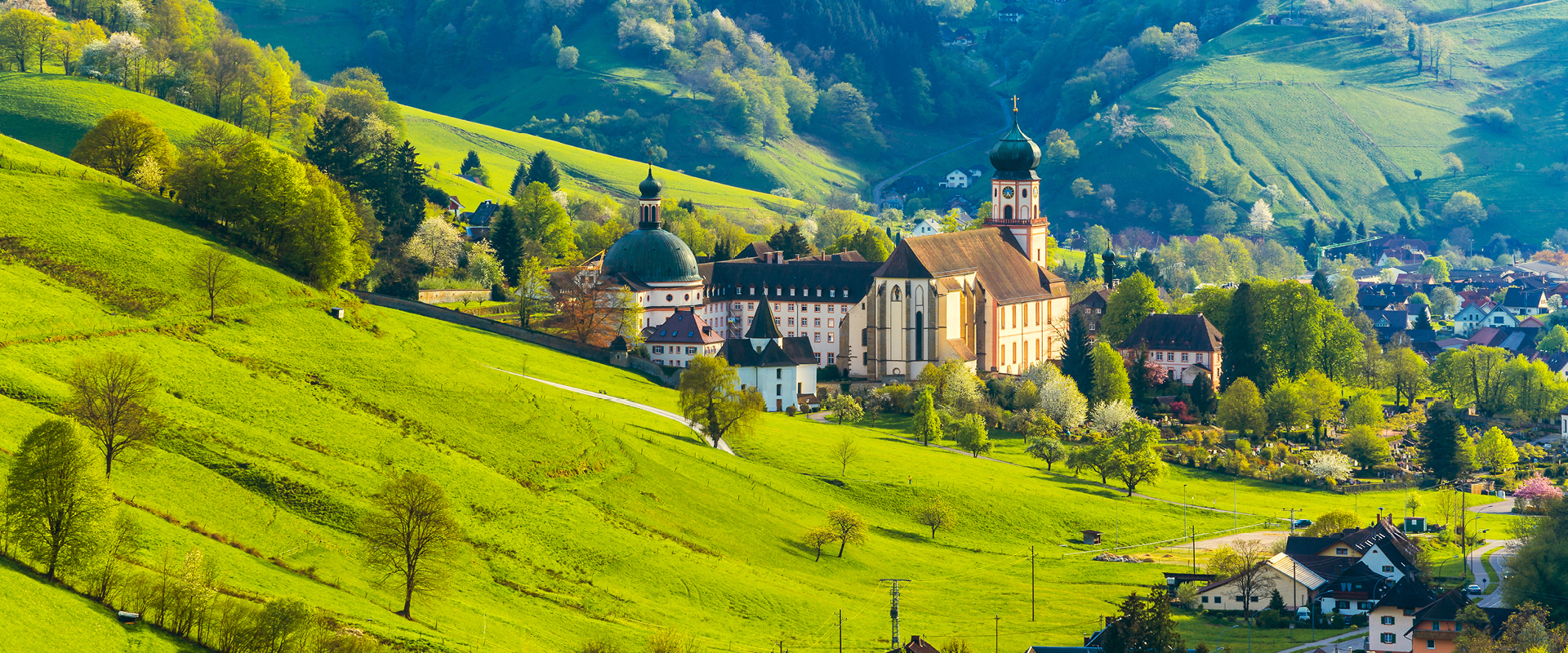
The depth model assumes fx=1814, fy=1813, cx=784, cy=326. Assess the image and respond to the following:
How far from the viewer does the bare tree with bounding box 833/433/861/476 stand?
9062cm

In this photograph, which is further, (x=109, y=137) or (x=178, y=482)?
(x=109, y=137)

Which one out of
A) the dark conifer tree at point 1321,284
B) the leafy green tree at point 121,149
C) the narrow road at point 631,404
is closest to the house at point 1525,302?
the dark conifer tree at point 1321,284

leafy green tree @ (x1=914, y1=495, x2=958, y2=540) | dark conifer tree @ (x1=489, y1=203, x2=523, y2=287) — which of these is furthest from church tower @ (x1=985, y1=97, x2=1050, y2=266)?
leafy green tree @ (x1=914, y1=495, x2=958, y2=540)

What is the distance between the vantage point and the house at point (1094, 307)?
14300 centimetres

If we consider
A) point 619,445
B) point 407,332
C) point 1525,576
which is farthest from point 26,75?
point 1525,576

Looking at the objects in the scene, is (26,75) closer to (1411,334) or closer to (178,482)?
(178,482)

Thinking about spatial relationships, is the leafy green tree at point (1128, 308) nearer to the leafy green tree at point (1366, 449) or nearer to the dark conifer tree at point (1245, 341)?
the dark conifer tree at point (1245, 341)

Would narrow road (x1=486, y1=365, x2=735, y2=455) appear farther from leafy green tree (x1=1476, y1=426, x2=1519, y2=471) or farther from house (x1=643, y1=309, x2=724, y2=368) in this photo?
leafy green tree (x1=1476, y1=426, x2=1519, y2=471)

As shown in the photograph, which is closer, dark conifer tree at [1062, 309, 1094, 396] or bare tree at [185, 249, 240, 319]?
bare tree at [185, 249, 240, 319]

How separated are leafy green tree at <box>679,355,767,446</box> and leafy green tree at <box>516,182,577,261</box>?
39.7m

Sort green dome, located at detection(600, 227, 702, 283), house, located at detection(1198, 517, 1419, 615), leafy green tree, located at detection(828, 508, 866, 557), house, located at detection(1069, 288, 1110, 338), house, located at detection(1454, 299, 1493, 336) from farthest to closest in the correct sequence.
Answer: house, located at detection(1454, 299, 1493, 336)
house, located at detection(1069, 288, 1110, 338)
green dome, located at detection(600, 227, 702, 283)
leafy green tree, located at detection(828, 508, 866, 557)
house, located at detection(1198, 517, 1419, 615)

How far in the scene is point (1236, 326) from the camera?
123 meters

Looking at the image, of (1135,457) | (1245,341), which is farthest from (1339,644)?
(1245,341)

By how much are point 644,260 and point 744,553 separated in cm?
4598
